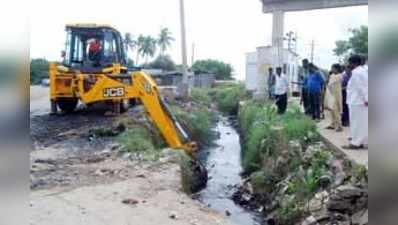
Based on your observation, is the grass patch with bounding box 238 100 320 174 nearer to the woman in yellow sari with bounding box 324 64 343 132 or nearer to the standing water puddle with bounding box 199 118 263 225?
the woman in yellow sari with bounding box 324 64 343 132

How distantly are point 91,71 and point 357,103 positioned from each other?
26.3ft

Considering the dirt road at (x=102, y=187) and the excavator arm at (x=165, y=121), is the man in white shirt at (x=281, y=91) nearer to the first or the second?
the excavator arm at (x=165, y=121)

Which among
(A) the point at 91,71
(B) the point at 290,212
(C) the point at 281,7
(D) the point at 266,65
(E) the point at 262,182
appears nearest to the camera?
(B) the point at 290,212

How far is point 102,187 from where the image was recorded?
7.18 meters

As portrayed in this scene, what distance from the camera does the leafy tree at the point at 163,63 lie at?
48.6m

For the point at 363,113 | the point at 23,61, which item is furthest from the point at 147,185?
the point at 23,61

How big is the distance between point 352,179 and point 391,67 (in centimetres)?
480

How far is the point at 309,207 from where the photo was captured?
618cm

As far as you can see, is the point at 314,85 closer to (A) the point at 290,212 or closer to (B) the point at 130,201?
(A) the point at 290,212

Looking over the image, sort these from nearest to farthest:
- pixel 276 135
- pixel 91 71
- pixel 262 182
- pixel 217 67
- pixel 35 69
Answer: pixel 35 69, pixel 262 182, pixel 276 135, pixel 91 71, pixel 217 67

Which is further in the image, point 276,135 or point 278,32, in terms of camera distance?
point 278,32

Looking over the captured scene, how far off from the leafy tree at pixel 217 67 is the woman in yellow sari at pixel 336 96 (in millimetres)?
37432

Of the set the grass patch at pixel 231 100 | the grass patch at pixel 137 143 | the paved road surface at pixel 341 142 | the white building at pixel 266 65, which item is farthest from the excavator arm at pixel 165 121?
the grass patch at pixel 231 100

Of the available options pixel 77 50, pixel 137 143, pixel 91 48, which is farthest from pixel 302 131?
pixel 77 50
